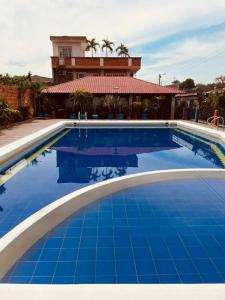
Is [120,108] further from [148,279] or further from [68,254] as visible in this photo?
[148,279]

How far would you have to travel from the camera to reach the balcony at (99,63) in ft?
103

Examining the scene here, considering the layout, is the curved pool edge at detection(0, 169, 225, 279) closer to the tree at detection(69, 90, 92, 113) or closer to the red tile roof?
the tree at detection(69, 90, 92, 113)

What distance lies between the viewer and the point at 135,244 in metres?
4.48

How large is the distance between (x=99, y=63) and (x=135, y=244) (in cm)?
2998

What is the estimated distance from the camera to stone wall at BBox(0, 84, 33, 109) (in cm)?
1814

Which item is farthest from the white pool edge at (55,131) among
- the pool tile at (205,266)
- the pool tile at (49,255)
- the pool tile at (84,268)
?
the pool tile at (205,266)

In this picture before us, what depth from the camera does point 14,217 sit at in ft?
17.3

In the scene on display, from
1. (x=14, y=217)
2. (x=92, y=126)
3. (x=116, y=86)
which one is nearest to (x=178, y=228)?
(x=14, y=217)

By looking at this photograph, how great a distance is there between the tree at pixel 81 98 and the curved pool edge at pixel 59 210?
1793 cm

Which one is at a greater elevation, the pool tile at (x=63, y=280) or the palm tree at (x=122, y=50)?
the palm tree at (x=122, y=50)

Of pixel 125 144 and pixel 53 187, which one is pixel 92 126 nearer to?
pixel 125 144

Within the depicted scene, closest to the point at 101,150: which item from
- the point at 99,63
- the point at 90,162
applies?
the point at 90,162
